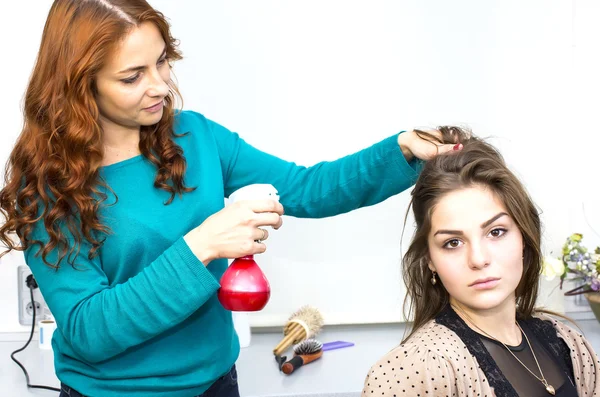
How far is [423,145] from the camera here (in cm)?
141

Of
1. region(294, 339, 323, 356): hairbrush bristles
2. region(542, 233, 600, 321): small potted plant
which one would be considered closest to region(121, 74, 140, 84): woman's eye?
region(294, 339, 323, 356): hairbrush bristles

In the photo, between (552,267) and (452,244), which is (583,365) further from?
(552,267)

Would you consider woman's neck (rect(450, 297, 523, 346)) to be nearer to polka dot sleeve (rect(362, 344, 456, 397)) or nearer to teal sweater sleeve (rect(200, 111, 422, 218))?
polka dot sleeve (rect(362, 344, 456, 397))

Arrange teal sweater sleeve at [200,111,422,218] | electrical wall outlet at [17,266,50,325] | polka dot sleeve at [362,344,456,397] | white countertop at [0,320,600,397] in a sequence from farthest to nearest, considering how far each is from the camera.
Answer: electrical wall outlet at [17,266,50,325], white countertop at [0,320,600,397], teal sweater sleeve at [200,111,422,218], polka dot sleeve at [362,344,456,397]

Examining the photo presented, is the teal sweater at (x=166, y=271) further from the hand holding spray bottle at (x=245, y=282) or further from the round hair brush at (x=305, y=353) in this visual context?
the round hair brush at (x=305, y=353)

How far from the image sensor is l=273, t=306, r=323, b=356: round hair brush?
2141mm

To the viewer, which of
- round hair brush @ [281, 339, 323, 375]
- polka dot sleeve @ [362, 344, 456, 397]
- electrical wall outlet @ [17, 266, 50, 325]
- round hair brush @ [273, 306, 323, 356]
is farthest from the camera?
electrical wall outlet @ [17, 266, 50, 325]

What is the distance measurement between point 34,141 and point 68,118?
8cm

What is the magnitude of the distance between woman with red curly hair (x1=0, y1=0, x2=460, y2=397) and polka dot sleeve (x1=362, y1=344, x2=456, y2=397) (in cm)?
30

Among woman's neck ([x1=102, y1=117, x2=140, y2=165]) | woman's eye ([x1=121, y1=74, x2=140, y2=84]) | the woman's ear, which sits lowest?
the woman's ear

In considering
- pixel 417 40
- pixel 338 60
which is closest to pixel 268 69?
pixel 338 60

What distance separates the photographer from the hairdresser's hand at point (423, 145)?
1404 mm

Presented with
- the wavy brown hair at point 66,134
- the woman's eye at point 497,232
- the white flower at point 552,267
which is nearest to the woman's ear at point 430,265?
the woman's eye at point 497,232

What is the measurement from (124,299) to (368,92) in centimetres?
126
